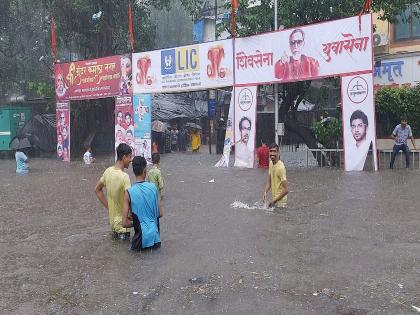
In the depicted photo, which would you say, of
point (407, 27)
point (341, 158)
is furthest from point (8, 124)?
point (407, 27)

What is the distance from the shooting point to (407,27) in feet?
70.0

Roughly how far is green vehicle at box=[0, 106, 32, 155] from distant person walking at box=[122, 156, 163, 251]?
22374 mm

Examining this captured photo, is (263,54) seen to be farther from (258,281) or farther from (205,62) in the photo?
(258,281)

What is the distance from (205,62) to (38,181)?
6852mm

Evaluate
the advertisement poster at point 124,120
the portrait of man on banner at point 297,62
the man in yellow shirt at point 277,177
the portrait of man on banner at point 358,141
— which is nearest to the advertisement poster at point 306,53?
the portrait of man on banner at point 297,62

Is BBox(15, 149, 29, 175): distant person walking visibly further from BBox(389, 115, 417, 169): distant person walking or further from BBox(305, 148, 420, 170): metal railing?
BBox(389, 115, 417, 169): distant person walking

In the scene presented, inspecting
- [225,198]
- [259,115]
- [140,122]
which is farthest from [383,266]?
[259,115]

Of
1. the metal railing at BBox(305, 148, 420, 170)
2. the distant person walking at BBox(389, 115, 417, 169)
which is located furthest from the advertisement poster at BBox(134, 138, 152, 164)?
the distant person walking at BBox(389, 115, 417, 169)

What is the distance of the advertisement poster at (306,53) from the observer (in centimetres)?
1421

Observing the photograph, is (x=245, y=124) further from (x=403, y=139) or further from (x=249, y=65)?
(x=403, y=139)

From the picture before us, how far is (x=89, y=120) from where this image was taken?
84.4 feet

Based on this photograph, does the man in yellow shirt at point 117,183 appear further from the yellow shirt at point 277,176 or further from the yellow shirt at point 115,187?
the yellow shirt at point 277,176

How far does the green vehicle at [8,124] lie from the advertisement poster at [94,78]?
4801mm

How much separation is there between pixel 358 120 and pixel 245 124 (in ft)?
13.1
